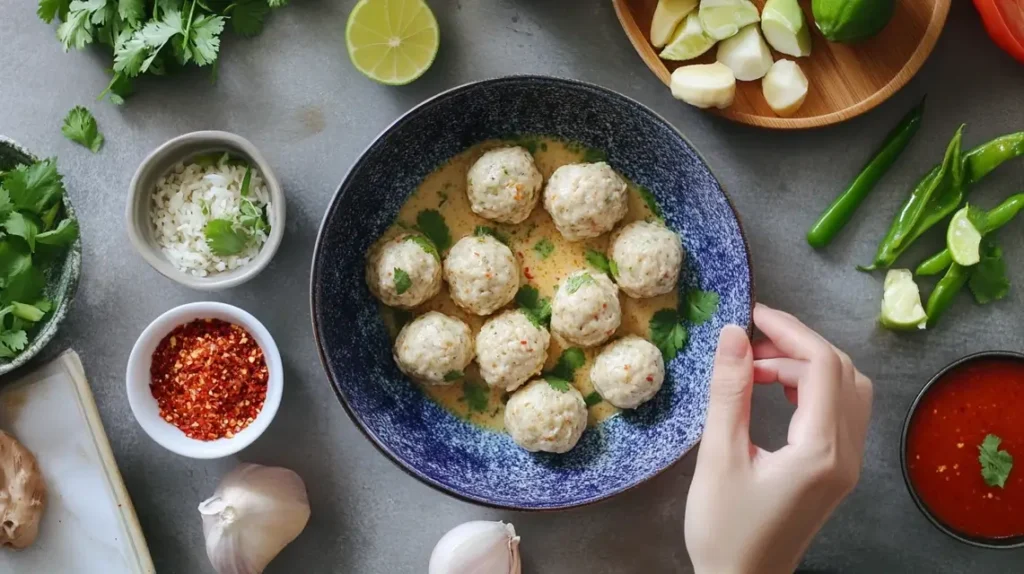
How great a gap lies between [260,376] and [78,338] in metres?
0.55

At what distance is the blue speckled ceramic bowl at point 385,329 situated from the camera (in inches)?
79.8

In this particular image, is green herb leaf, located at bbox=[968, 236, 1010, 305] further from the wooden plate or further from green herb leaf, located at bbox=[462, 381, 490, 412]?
green herb leaf, located at bbox=[462, 381, 490, 412]

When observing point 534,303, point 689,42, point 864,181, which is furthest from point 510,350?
point 864,181

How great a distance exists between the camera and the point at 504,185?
210 cm

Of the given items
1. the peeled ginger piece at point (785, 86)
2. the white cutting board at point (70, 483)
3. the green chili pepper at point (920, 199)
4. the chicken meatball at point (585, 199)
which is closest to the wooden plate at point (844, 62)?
the peeled ginger piece at point (785, 86)

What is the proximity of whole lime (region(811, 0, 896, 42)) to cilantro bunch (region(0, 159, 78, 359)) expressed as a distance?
6.20 feet

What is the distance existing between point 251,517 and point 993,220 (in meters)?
2.01

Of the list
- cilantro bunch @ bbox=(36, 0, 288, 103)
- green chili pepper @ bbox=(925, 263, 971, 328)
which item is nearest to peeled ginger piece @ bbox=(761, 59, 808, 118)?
green chili pepper @ bbox=(925, 263, 971, 328)

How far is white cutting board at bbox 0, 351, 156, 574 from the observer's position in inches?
87.0

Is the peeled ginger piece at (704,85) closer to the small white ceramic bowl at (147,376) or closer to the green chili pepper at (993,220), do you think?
the green chili pepper at (993,220)

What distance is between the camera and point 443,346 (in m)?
2.07

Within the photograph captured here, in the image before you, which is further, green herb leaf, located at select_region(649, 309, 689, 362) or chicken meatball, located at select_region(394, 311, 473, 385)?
green herb leaf, located at select_region(649, 309, 689, 362)

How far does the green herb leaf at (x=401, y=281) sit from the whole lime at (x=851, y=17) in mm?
1190

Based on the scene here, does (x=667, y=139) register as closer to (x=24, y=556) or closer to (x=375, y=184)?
(x=375, y=184)
